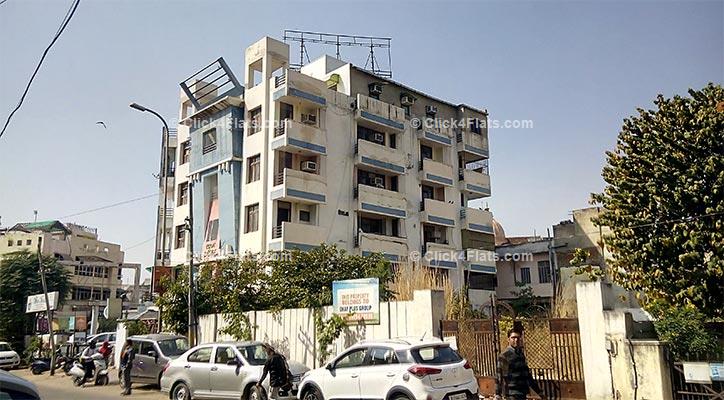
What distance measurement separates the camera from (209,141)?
34.1 meters

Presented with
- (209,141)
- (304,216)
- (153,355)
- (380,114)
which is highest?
(380,114)

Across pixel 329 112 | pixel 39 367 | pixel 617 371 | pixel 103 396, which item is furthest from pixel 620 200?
pixel 39 367

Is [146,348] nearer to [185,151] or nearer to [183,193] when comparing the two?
[183,193]

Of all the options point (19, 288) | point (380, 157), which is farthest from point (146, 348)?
point (19, 288)

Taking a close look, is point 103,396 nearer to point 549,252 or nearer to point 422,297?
point 422,297

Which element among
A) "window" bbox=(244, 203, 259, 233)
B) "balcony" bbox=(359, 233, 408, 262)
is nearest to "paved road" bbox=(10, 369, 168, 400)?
"window" bbox=(244, 203, 259, 233)

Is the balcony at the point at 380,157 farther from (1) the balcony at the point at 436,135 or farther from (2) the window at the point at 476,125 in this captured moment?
(2) the window at the point at 476,125

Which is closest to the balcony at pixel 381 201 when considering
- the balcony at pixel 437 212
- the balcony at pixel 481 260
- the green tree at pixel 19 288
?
the balcony at pixel 437 212

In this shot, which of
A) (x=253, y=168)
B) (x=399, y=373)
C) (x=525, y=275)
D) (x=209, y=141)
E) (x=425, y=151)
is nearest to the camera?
(x=399, y=373)

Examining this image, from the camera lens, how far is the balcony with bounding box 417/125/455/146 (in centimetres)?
3700

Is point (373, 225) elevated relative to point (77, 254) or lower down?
lower down

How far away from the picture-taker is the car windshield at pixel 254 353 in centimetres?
1441

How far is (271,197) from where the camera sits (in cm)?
2956

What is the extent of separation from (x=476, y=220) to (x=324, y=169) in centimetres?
1270
